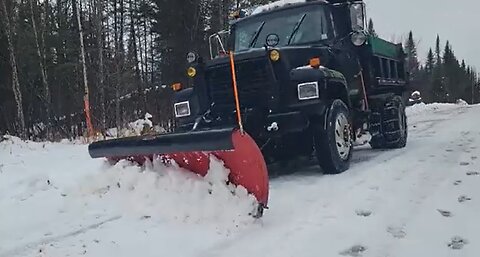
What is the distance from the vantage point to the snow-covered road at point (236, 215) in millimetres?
3668

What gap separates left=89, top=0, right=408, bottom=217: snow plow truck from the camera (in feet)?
15.1

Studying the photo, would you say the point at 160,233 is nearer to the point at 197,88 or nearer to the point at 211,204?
the point at 211,204

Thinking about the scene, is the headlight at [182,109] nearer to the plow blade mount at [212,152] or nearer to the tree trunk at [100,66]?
the plow blade mount at [212,152]

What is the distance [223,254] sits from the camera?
11.6 feet

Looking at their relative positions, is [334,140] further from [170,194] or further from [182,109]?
[170,194]

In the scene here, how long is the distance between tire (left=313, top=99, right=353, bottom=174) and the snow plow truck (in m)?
0.01

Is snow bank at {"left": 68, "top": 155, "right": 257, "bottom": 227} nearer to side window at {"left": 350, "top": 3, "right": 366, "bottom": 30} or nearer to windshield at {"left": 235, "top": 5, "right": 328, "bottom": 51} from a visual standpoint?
windshield at {"left": 235, "top": 5, "right": 328, "bottom": 51}

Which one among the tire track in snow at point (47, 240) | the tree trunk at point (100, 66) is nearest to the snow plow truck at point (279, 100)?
the tire track in snow at point (47, 240)

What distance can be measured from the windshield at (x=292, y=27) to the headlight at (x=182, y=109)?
1.46 m

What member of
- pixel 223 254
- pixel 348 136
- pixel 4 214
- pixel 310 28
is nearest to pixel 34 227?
pixel 4 214

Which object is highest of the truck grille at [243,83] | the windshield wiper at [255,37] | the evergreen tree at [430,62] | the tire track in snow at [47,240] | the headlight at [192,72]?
the evergreen tree at [430,62]

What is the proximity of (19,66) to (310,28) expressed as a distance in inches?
622

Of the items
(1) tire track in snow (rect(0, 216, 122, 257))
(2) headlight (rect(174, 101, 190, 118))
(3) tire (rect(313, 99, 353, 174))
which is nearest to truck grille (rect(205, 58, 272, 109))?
(2) headlight (rect(174, 101, 190, 118))

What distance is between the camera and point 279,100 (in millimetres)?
6016
